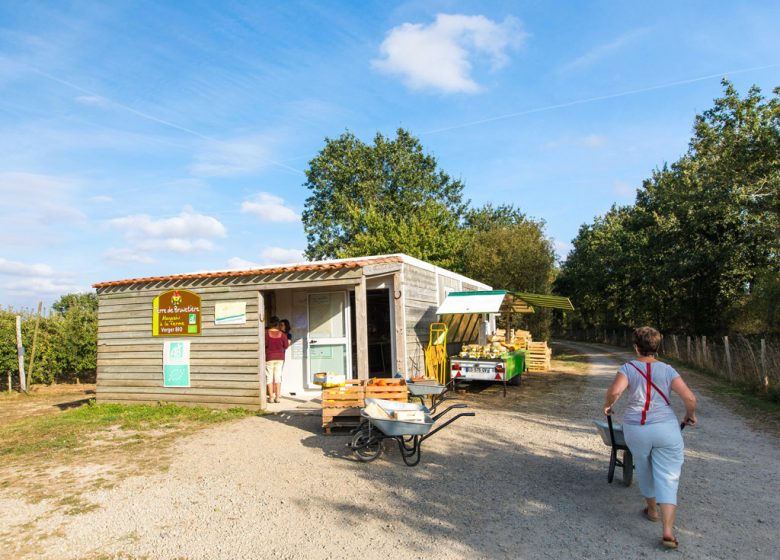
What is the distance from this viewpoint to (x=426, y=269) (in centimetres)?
1178

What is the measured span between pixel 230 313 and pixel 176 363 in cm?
165

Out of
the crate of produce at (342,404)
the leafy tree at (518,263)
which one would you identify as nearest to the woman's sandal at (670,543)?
the crate of produce at (342,404)

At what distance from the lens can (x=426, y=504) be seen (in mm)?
4582

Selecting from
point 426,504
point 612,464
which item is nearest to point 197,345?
point 426,504

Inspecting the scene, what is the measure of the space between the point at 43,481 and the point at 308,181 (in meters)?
33.0

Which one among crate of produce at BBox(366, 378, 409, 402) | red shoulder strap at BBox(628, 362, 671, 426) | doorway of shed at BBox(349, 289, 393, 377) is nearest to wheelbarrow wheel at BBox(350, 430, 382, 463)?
crate of produce at BBox(366, 378, 409, 402)

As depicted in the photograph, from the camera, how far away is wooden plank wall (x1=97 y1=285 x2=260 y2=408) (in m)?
9.62

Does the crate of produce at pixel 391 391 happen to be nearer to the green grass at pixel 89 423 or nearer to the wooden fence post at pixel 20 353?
the green grass at pixel 89 423

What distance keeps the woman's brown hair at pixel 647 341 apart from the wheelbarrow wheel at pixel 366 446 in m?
3.25

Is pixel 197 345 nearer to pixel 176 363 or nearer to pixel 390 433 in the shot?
pixel 176 363

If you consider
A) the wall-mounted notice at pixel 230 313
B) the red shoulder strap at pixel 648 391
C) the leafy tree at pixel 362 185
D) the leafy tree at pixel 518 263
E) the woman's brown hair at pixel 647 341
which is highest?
the leafy tree at pixel 362 185

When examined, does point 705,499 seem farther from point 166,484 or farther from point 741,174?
point 741,174

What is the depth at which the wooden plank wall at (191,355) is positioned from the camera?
31.6ft

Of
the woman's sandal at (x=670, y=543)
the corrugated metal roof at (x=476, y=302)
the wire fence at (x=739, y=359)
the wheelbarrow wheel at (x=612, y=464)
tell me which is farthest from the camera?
the corrugated metal roof at (x=476, y=302)
